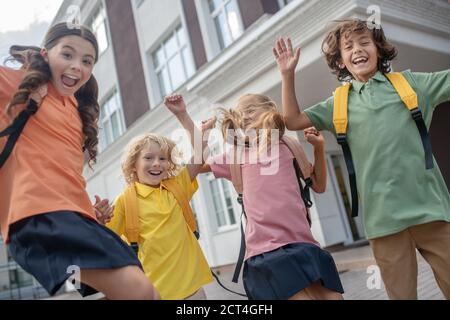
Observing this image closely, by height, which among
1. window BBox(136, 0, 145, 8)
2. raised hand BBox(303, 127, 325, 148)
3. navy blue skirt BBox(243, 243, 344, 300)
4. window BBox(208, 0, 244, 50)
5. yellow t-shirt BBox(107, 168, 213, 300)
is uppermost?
window BBox(208, 0, 244, 50)

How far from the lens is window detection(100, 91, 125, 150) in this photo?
1.77 meters

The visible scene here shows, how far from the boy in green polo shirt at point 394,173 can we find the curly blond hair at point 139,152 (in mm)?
328

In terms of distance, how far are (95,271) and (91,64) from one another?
42 centimetres

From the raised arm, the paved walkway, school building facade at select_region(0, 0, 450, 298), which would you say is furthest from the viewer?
school building facade at select_region(0, 0, 450, 298)

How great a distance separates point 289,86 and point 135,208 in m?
0.44

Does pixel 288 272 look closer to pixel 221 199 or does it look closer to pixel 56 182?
pixel 56 182

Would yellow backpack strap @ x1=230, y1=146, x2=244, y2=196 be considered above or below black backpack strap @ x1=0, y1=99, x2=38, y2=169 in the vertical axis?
below

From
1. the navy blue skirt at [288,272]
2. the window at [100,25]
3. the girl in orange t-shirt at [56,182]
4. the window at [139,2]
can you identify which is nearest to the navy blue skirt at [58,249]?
the girl in orange t-shirt at [56,182]

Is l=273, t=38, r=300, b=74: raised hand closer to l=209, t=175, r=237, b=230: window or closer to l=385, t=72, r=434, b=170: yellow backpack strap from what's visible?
l=385, t=72, r=434, b=170: yellow backpack strap

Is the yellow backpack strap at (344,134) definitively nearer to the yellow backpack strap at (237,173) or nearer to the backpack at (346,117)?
the backpack at (346,117)

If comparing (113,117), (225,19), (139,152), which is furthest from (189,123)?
(225,19)

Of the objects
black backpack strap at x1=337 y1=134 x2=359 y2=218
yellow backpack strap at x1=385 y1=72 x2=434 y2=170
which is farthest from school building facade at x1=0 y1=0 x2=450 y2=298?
yellow backpack strap at x1=385 y1=72 x2=434 y2=170

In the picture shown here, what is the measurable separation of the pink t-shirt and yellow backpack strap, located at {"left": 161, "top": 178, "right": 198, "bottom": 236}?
189mm

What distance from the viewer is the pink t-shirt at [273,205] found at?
75 centimetres
